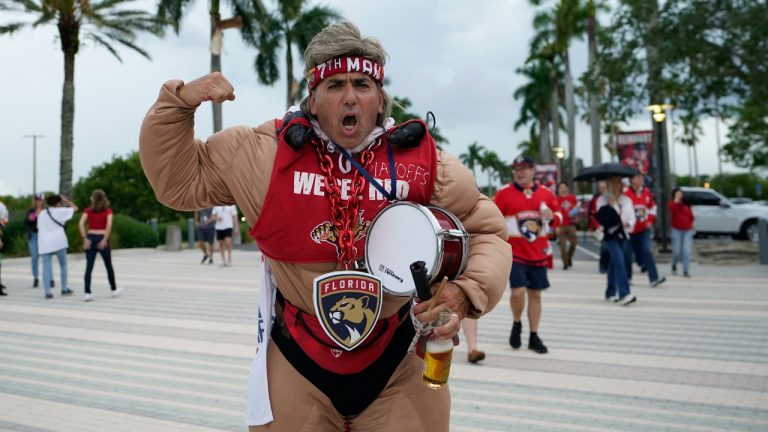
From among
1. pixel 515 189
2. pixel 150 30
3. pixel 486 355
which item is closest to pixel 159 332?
pixel 486 355

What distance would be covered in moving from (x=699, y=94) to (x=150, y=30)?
1774cm

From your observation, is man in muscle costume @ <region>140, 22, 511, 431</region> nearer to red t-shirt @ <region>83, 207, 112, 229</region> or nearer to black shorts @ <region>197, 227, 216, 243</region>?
red t-shirt @ <region>83, 207, 112, 229</region>

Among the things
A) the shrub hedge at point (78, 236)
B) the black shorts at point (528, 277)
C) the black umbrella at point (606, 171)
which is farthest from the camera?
the shrub hedge at point (78, 236)

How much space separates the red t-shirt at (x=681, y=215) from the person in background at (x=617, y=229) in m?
3.21

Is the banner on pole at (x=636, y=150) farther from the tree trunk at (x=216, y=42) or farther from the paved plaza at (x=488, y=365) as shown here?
the tree trunk at (x=216, y=42)

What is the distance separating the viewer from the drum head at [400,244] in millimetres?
1990

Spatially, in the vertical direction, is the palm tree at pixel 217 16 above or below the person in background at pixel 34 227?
above

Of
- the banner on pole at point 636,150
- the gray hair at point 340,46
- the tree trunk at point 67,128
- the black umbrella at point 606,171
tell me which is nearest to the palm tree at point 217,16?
the tree trunk at point 67,128

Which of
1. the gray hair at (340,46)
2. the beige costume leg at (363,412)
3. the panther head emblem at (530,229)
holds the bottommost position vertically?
the beige costume leg at (363,412)

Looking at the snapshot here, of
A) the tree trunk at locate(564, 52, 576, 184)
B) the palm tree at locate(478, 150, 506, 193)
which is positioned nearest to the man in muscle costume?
the tree trunk at locate(564, 52, 576, 184)

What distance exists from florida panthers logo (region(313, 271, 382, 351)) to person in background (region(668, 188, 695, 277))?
39.5 feet

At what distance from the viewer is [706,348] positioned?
7156 millimetres

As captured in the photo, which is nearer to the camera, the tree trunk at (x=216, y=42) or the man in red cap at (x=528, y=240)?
the man in red cap at (x=528, y=240)

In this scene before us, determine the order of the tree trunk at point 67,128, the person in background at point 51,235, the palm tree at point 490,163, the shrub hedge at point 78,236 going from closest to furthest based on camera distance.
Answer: the person in background at point 51,235 < the shrub hedge at point 78,236 < the tree trunk at point 67,128 < the palm tree at point 490,163
